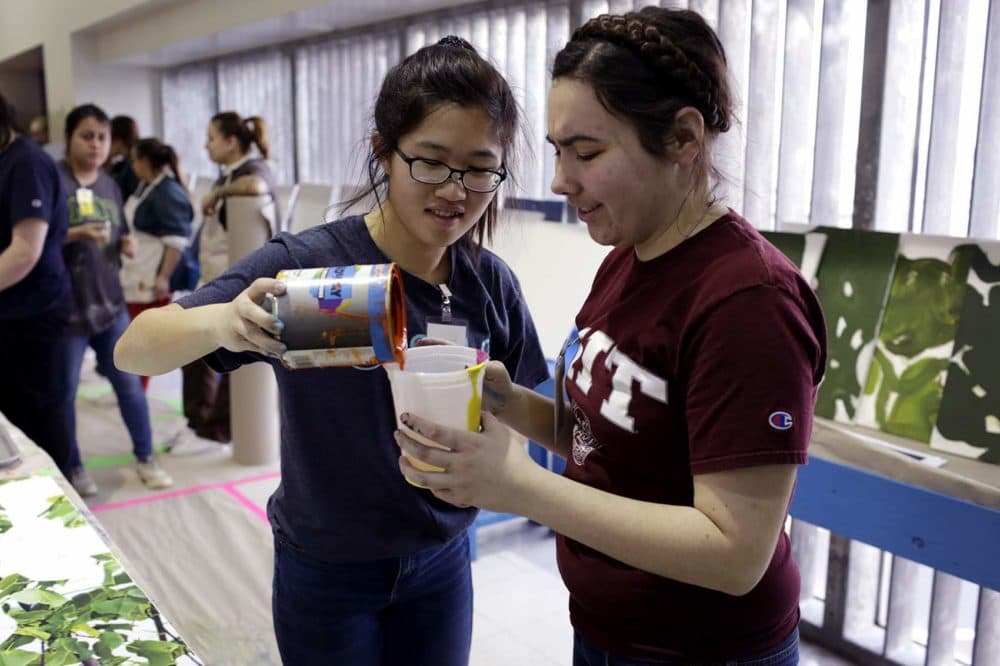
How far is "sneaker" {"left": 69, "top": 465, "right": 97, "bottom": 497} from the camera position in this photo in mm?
3174

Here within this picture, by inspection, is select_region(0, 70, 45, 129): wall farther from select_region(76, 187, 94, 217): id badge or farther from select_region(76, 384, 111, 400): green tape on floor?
select_region(76, 187, 94, 217): id badge

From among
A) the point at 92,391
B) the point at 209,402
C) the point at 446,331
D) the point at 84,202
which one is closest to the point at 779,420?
the point at 446,331

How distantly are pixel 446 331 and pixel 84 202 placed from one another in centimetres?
251

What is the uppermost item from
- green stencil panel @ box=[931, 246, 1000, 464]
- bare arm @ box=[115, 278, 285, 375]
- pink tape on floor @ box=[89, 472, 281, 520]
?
bare arm @ box=[115, 278, 285, 375]

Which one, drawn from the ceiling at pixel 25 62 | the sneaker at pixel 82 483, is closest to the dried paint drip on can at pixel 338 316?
the sneaker at pixel 82 483

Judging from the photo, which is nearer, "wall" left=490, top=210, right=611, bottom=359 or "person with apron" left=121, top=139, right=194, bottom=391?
"wall" left=490, top=210, right=611, bottom=359

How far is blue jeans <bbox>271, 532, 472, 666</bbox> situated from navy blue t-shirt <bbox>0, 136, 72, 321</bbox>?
1.79m

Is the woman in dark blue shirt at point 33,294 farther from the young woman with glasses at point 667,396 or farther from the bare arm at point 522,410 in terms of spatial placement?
the young woman with glasses at point 667,396

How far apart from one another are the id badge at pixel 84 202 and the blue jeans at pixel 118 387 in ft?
1.28

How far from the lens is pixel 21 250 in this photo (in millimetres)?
2445

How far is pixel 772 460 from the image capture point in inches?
29.1

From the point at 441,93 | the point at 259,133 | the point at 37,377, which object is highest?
the point at 259,133

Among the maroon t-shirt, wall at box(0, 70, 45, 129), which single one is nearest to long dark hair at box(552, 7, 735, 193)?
the maroon t-shirt

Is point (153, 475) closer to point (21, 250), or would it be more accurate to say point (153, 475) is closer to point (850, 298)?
point (21, 250)
